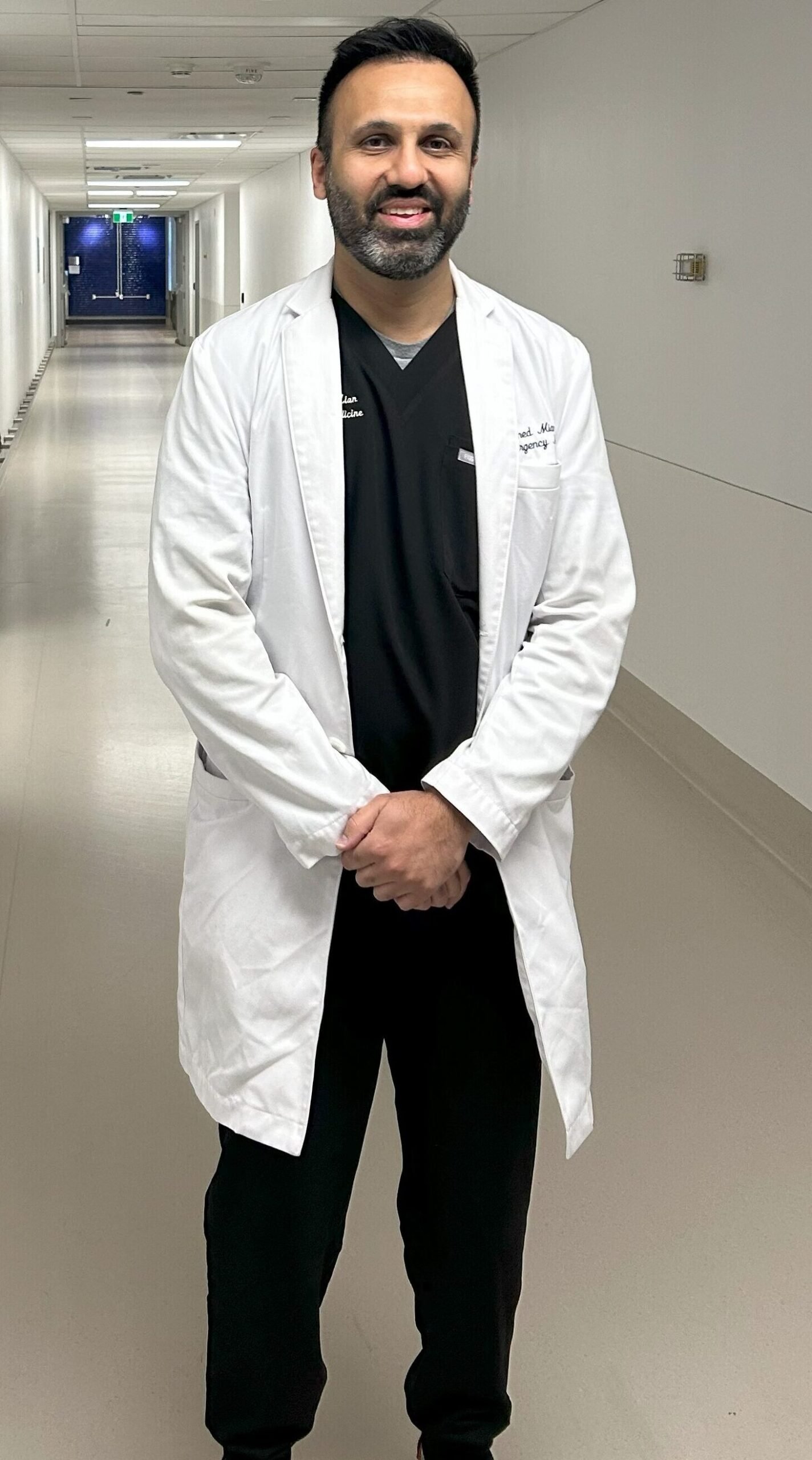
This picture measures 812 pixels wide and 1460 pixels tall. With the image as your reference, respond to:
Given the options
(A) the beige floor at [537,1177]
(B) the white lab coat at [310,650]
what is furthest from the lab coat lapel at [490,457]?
(A) the beige floor at [537,1177]

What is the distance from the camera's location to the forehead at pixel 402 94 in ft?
5.57

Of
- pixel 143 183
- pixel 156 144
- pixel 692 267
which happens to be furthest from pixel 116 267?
pixel 692 267

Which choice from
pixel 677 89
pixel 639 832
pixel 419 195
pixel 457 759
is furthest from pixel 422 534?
pixel 677 89

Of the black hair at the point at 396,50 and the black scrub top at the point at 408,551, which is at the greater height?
the black hair at the point at 396,50

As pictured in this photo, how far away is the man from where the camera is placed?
1.72 meters

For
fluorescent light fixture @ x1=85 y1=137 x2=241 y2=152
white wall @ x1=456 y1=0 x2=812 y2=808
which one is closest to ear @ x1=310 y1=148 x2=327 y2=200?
white wall @ x1=456 y1=0 x2=812 y2=808

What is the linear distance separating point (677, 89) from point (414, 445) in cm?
399

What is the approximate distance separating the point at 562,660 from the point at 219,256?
24.3 meters

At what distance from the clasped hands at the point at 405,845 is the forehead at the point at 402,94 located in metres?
0.75

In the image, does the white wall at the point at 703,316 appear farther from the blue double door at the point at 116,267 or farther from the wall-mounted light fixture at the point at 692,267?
the blue double door at the point at 116,267

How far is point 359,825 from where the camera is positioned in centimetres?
171

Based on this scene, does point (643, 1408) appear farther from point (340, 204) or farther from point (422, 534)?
point (340, 204)

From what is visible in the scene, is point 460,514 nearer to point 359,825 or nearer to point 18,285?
point 359,825

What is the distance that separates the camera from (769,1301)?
2.49 m
